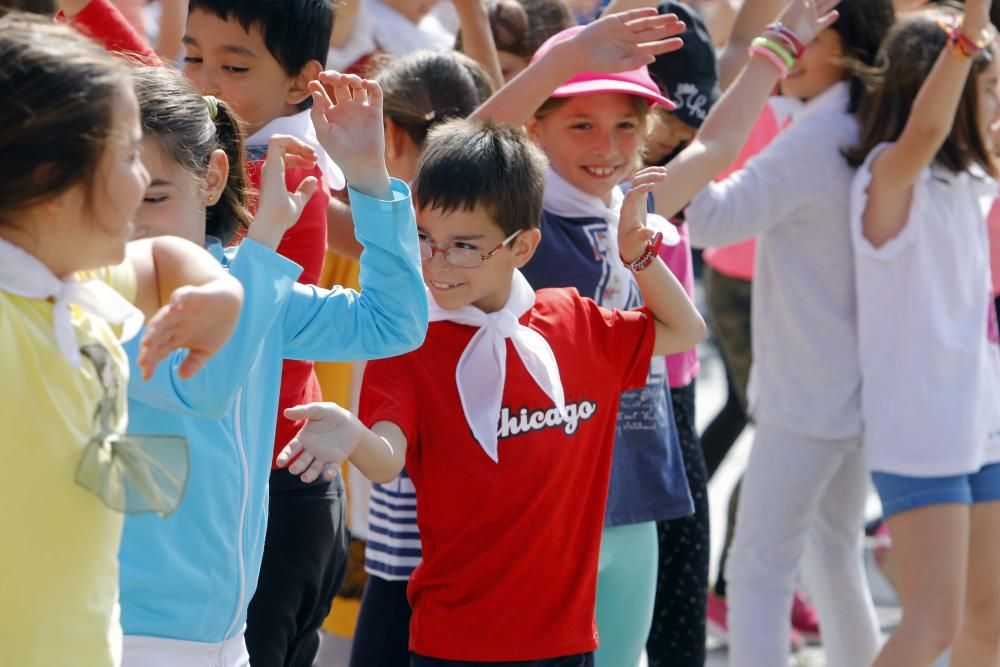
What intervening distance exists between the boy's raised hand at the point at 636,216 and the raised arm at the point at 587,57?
0.36 m

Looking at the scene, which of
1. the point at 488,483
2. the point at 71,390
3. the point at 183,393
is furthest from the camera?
the point at 488,483

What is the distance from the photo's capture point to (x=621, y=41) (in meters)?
2.78

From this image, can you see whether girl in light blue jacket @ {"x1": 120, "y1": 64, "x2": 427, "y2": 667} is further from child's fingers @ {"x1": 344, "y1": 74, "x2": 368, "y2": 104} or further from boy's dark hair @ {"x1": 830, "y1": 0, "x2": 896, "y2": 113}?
boy's dark hair @ {"x1": 830, "y1": 0, "x2": 896, "y2": 113}

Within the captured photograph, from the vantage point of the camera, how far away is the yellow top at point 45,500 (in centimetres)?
153

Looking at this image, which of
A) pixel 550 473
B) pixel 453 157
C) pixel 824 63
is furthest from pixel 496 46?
pixel 550 473

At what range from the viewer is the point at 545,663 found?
2.48 metres

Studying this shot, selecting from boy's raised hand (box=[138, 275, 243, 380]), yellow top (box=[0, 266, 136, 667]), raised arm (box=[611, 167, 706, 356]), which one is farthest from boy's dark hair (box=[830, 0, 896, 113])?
yellow top (box=[0, 266, 136, 667])

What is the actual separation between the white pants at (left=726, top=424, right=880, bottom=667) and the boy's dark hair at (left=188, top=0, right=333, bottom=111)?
5.30 ft

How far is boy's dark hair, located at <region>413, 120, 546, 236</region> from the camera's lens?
8.11ft

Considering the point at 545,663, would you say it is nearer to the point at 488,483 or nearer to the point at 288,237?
the point at 488,483

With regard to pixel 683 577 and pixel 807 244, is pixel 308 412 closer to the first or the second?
pixel 683 577

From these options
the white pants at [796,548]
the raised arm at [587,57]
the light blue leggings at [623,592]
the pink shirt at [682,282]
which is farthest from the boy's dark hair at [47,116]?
the white pants at [796,548]

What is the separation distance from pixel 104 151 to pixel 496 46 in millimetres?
2245

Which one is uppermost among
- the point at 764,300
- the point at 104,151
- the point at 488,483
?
the point at 104,151
